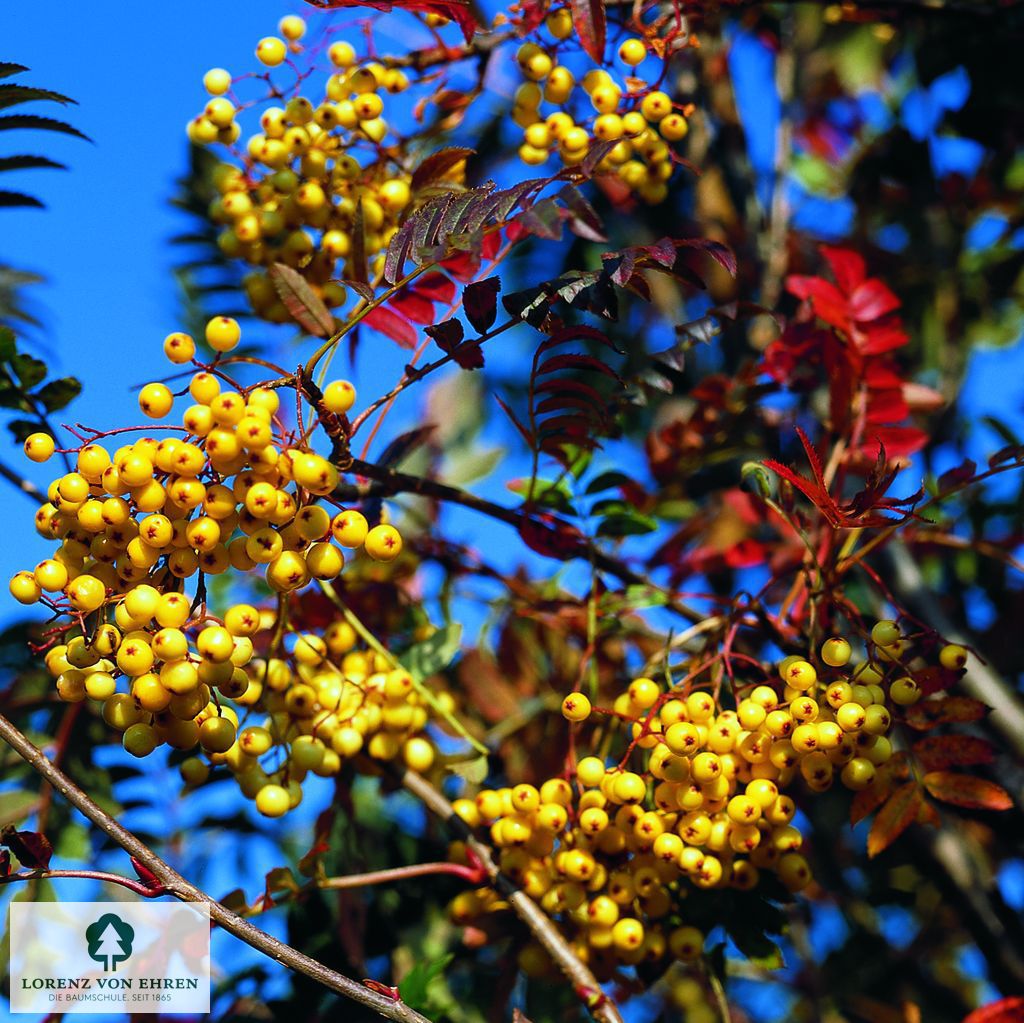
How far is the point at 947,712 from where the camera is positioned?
1.29 metres

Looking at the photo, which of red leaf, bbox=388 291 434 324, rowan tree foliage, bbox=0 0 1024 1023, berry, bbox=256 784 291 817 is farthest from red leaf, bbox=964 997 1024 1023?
red leaf, bbox=388 291 434 324

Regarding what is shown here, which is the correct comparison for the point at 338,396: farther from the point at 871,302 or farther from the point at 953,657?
the point at 871,302

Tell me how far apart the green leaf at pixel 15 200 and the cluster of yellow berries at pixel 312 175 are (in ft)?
0.96

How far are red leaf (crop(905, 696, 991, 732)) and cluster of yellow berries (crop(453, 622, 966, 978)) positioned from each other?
0.11 ft

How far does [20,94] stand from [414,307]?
56cm

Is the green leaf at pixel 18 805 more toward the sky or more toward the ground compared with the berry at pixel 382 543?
more toward the ground

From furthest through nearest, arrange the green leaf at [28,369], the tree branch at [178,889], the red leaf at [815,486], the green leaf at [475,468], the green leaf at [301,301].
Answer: the green leaf at [475,468] → the green leaf at [28,369] → the green leaf at [301,301] → the red leaf at [815,486] → the tree branch at [178,889]

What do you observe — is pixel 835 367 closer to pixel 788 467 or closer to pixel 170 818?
pixel 788 467

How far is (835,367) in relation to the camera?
1.64 metres

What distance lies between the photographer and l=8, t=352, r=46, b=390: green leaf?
4.74 ft

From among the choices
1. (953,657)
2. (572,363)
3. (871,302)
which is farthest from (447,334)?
(871,302)

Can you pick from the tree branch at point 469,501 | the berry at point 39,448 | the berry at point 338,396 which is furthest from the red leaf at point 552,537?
the berry at point 39,448

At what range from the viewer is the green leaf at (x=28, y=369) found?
1.44 meters

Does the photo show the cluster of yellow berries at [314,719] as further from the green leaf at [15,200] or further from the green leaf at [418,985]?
the green leaf at [15,200]
